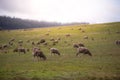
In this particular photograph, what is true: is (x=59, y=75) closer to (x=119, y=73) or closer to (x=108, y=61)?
(x=119, y=73)

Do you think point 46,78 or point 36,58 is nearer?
point 46,78

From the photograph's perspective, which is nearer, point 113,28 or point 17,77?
point 17,77

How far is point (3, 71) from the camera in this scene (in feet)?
72.9

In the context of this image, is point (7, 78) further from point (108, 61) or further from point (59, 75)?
point (108, 61)

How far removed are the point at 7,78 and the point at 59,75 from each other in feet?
14.4

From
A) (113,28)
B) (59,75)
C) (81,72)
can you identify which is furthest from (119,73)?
(113,28)

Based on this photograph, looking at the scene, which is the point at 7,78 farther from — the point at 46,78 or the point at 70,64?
the point at 70,64

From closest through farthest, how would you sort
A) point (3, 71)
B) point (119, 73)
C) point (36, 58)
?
point (119, 73)
point (3, 71)
point (36, 58)

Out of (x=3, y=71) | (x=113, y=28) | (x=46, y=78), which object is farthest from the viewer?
(x=113, y=28)

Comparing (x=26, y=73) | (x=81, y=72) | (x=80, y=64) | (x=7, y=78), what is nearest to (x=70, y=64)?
(x=80, y=64)

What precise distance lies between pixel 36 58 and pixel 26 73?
913 cm

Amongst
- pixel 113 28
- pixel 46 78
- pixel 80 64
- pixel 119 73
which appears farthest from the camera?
pixel 113 28

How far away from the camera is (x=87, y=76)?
19688mm

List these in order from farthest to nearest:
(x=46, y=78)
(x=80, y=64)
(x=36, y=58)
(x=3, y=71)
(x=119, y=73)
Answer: (x=36, y=58)
(x=80, y=64)
(x=3, y=71)
(x=119, y=73)
(x=46, y=78)
